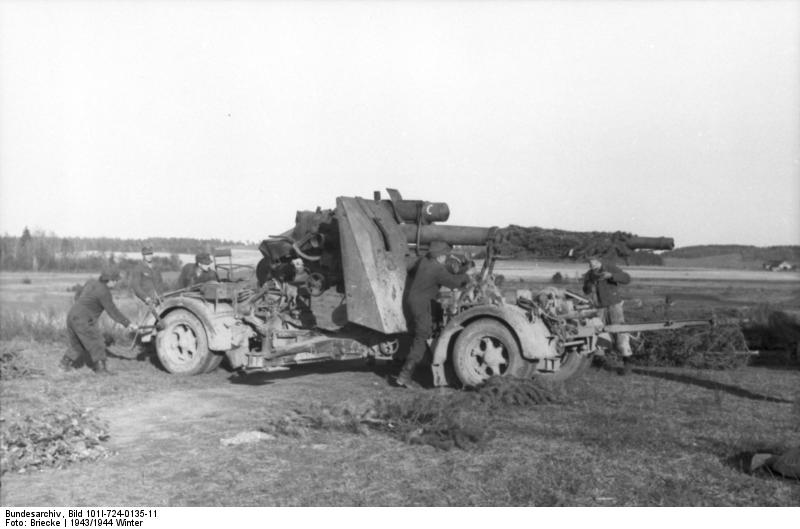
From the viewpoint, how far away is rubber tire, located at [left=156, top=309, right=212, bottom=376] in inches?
466

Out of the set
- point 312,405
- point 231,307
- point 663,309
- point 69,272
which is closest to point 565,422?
point 312,405

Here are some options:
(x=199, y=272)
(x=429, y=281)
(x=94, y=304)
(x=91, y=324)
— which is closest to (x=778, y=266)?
(x=199, y=272)

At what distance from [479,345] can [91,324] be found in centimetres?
580

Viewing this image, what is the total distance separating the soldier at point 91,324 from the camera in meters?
11.7

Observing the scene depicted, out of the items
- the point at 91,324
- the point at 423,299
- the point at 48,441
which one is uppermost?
the point at 423,299

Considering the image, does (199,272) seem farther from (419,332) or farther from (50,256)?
(50,256)

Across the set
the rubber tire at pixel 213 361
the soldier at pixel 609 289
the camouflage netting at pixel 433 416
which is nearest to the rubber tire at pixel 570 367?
the camouflage netting at pixel 433 416

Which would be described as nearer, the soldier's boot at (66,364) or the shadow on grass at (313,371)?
the shadow on grass at (313,371)

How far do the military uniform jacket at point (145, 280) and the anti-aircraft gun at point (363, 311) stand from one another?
2.70ft

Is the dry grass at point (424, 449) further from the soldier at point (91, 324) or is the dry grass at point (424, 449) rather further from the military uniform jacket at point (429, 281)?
the military uniform jacket at point (429, 281)

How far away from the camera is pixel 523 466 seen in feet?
21.7

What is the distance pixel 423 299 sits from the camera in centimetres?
1038

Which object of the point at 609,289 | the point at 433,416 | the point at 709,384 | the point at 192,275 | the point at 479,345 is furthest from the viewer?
the point at 192,275

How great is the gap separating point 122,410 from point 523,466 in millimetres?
4928
